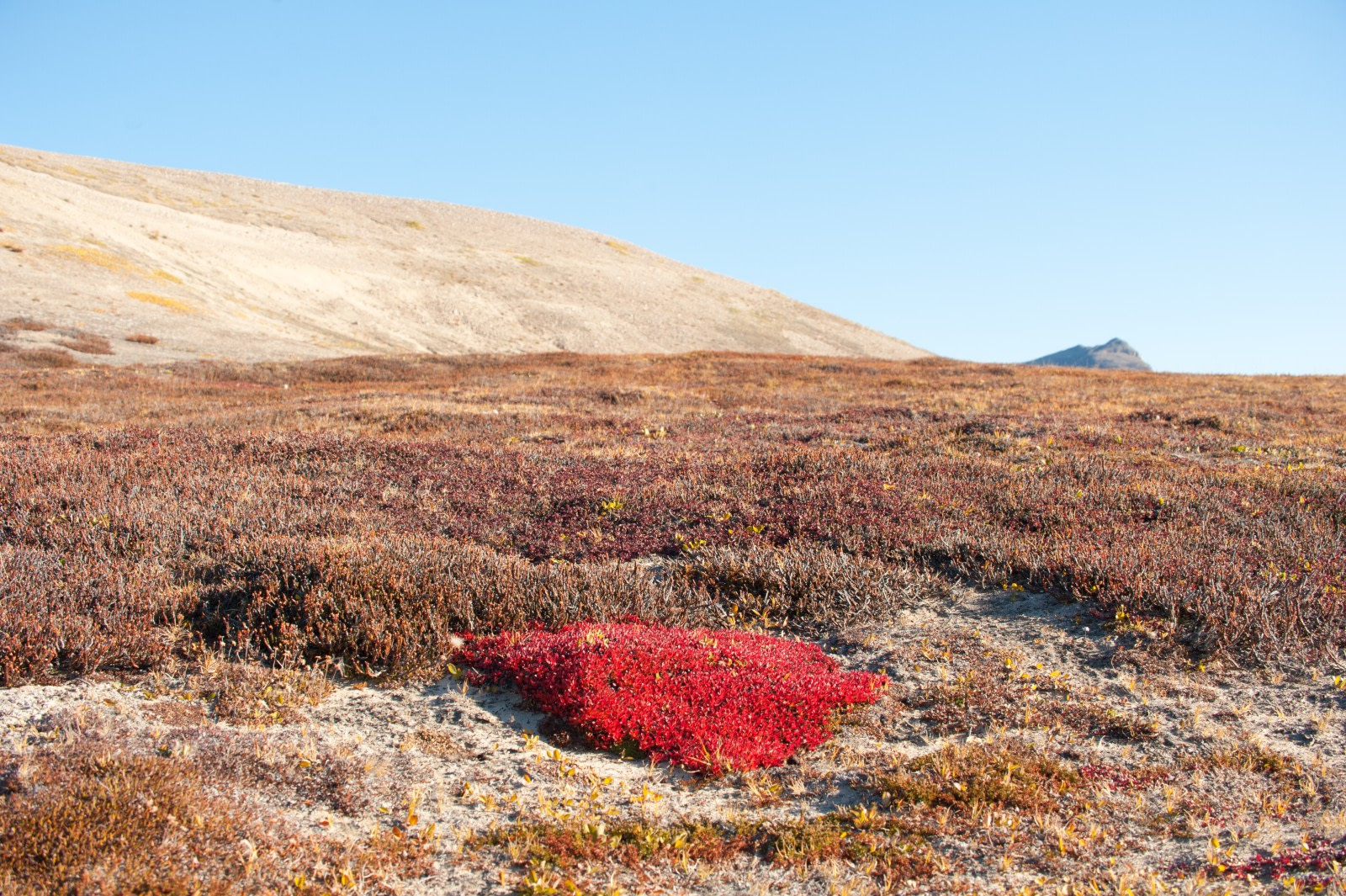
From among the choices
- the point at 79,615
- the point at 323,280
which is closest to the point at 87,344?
the point at 79,615

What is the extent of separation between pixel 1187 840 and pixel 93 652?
19.4 ft

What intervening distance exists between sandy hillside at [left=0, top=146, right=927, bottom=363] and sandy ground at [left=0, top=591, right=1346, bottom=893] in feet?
111

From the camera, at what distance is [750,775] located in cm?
426

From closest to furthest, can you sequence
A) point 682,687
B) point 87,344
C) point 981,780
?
point 981,780 → point 682,687 → point 87,344

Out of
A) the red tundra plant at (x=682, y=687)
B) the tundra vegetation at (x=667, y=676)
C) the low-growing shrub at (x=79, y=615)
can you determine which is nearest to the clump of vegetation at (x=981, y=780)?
the tundra vegetation at (x=667, y=676)

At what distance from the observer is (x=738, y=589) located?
22.6 ft

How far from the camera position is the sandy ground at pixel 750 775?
3.49m

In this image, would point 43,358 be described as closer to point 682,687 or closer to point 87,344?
point 87,344

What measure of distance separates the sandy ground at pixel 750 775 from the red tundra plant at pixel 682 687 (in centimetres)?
13

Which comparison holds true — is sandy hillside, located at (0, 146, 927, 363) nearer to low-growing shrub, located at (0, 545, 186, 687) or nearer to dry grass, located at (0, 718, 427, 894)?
low-growing shrub, located at (0, 545, 186, 687)

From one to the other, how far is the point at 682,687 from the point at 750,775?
0.77 m

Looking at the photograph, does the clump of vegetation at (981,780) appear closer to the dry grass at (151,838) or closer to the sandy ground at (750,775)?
the sandy ground at (750,775)

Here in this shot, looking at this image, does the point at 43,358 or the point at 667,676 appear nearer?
the point at 667,676

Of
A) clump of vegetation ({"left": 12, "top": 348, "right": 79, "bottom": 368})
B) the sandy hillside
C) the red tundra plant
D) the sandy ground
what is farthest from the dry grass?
the sandy hillside
